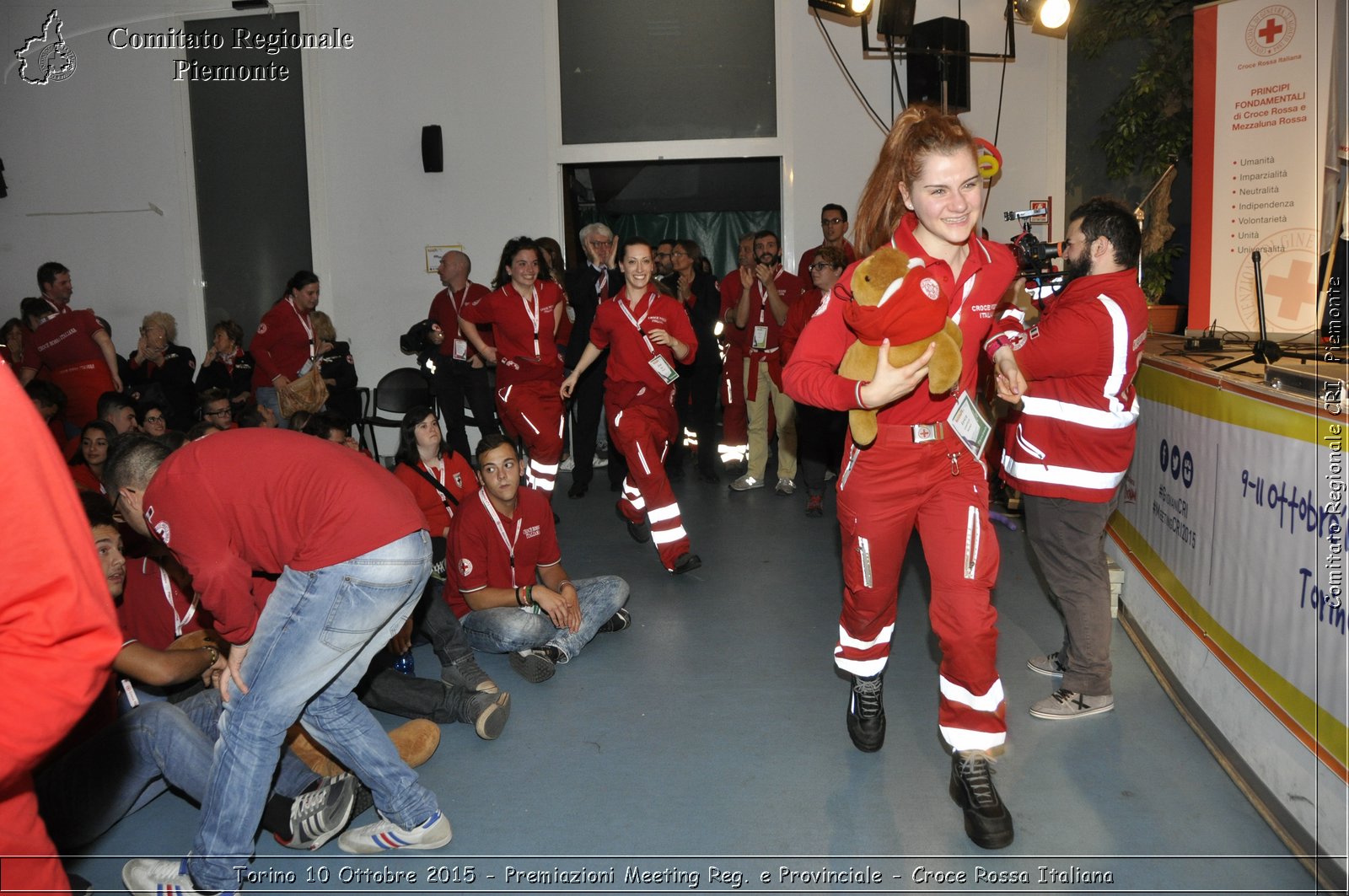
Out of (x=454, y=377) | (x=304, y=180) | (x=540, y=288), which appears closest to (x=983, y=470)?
(x=540, y=288)

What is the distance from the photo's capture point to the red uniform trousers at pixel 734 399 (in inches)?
328

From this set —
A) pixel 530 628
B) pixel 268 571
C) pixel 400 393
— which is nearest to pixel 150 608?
pixel 268 571

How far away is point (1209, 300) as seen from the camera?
23.5 feet

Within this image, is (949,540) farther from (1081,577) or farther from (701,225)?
(701,225)

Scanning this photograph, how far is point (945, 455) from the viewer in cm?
295

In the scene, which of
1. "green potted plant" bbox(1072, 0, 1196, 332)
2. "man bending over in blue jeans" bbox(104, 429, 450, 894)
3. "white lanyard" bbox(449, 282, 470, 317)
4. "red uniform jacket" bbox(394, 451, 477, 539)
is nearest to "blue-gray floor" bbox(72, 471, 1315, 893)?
"man bending over in blue jeans" bbox(104, 429, 450, 894)

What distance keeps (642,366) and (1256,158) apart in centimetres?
449

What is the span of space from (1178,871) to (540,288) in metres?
5.22

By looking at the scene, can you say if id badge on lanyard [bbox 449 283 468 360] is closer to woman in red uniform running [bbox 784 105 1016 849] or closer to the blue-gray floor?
the blue-gray floor

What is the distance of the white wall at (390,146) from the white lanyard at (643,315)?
3.98 m

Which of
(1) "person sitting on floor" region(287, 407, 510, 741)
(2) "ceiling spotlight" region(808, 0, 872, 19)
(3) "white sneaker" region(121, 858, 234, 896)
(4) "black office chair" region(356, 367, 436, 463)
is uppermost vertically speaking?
(2) "ceiling spotlight" region(808, 0, 872, 19)

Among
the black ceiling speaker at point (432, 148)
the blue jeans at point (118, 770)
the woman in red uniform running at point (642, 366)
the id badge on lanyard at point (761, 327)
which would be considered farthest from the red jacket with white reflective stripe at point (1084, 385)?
A: the black ceiling speaker at point (432, 148)

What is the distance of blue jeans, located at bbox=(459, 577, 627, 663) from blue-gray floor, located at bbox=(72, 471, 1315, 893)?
0.37 ft

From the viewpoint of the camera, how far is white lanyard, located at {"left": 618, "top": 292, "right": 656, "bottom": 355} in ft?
19.6
